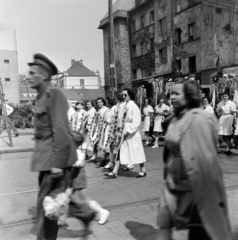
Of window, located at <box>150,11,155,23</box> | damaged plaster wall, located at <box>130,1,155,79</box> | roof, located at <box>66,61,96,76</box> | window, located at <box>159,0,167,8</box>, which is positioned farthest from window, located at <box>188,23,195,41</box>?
roof, located at <box>66,61,96,76</box>

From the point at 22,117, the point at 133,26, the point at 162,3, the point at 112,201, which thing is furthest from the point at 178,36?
the point at 112,201

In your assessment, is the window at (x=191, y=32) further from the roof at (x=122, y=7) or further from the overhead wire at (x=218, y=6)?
the roof at (x=122, y=7)

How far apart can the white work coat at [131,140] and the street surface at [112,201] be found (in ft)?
1.40

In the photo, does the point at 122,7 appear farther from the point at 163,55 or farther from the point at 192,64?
the point at 192,64

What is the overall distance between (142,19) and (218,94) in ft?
61.1

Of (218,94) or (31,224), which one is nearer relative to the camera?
(31,224)

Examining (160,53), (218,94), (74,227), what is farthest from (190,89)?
(160,53)

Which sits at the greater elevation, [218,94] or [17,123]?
[218,94]

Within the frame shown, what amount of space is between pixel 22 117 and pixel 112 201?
17465 mm

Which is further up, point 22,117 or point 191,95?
point 191,95

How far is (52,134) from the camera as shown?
8.53ft

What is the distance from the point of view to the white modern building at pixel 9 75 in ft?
140

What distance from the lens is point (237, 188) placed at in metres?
5.15

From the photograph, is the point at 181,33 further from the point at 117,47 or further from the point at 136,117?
the point at 136,117
